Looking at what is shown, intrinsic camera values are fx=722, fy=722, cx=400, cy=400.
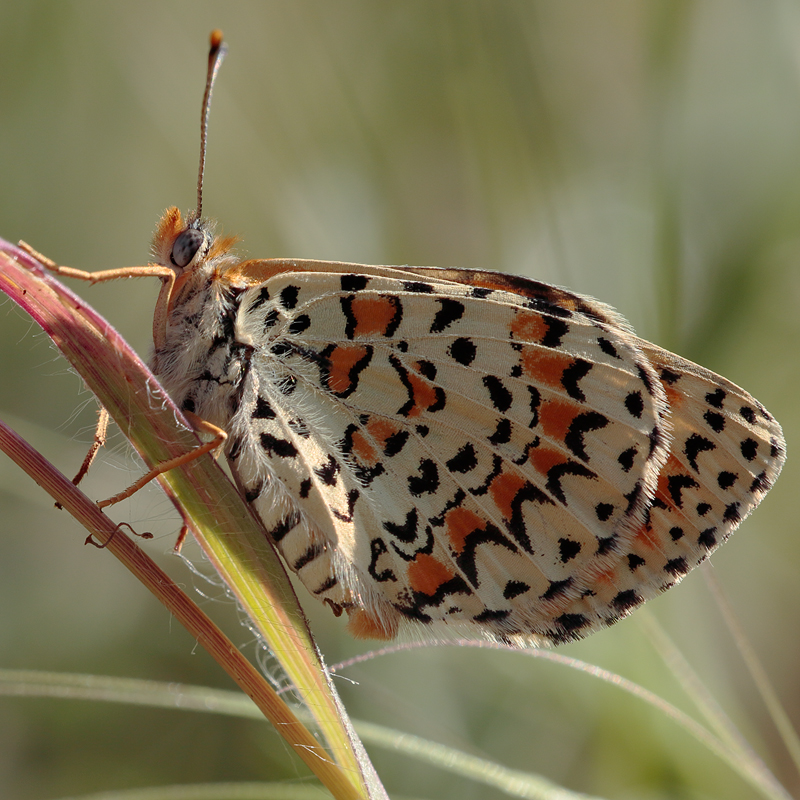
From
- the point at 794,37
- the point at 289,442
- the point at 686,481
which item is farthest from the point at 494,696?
the point at 794,37

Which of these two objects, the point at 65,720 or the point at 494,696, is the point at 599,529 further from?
the point at 65,720

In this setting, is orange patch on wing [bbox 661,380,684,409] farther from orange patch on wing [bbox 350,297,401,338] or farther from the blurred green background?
orange patch on wing [bbox 350,297,401,338]

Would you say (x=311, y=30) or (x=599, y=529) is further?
(x=311, y=30)

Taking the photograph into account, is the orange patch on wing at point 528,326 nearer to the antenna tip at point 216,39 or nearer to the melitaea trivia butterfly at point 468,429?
the melitaea trivia butterfly at point 468,429

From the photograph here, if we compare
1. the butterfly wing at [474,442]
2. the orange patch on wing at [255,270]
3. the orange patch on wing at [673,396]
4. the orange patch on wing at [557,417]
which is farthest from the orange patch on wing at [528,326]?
the orange patch on wing at [255,270]

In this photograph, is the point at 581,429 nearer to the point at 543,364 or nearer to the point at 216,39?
the point at 543,364

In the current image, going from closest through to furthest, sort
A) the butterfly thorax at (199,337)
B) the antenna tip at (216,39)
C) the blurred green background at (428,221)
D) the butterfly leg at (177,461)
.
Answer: the butterfly leg at (177,461)
the antenna tip at (216,39)
the butterfly thorax at (199,337)
the blurred green background at (428,221)

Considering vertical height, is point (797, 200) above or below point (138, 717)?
above
